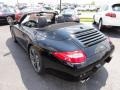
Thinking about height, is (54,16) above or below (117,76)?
above

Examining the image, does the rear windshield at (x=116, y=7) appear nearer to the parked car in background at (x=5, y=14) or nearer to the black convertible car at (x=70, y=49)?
the black convertible car at (x=70, y=49)

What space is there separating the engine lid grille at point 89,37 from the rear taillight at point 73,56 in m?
0.34

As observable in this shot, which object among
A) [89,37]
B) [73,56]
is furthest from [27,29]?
[73,56]

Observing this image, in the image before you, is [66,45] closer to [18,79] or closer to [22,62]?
[18,79]

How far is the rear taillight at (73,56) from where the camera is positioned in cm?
277

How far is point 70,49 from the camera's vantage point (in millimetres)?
2932

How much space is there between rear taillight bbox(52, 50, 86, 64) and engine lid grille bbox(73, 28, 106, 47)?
1.13 ft

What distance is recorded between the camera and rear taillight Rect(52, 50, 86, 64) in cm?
277

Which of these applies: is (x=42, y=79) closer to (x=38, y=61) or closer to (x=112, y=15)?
(x=38, y=61)

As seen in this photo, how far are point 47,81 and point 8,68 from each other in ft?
4.12

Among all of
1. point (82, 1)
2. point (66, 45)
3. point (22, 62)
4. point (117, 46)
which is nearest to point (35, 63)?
point (22, 62)

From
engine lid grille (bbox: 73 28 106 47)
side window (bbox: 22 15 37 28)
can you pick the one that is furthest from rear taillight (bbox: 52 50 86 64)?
side window (bbox: 22 15 37 28)

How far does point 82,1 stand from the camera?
55.0 meters

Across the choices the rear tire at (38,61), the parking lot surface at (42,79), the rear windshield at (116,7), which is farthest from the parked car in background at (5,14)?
the rear tire at (38,61)
